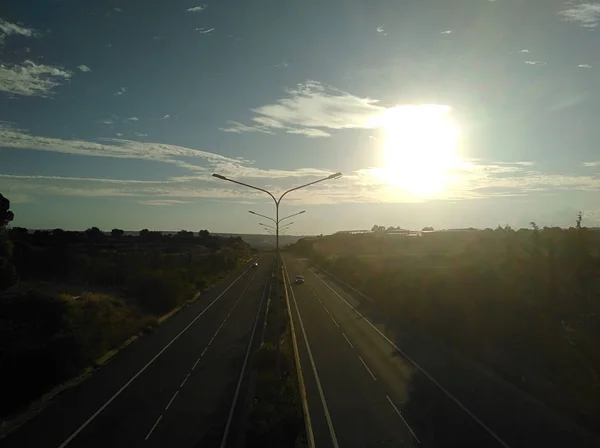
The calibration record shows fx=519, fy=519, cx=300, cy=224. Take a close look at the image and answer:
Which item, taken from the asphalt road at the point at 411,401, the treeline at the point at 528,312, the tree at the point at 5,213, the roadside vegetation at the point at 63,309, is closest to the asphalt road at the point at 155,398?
the roadside vegetation at the point at 63,309

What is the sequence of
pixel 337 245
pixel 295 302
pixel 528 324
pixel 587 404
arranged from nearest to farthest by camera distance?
pixel 587 404, pixel 528 324, pixel 295 302, pixel 337 245

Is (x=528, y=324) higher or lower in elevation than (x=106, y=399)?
higher

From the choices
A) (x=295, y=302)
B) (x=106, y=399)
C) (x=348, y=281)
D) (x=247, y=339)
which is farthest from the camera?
(x=348, y=281)

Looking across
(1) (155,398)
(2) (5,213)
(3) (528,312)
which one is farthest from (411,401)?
(2) (5,213)

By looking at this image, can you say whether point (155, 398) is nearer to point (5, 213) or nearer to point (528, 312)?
point (528, 312)

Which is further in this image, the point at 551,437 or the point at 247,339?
the point at 247,339

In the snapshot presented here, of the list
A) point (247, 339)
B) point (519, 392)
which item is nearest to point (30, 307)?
point (247, 339)

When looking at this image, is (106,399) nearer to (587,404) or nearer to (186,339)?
(186,339)
